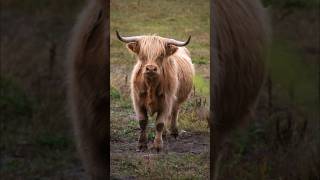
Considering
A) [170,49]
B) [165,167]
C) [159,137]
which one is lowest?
[165,167]

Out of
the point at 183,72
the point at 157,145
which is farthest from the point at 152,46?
the point at 157,145

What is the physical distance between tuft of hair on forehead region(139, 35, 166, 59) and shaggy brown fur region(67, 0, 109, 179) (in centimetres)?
16

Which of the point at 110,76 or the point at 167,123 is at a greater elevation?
the point at 110,76

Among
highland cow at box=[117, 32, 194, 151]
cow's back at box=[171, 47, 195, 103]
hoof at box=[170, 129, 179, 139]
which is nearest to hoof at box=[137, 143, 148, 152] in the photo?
highland cow at box=[117, 32, 194, 151]

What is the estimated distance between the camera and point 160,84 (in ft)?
10.9

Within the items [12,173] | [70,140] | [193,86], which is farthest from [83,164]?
[193,86]

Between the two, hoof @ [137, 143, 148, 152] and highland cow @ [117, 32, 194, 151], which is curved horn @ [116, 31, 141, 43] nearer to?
highland cow @ [117, 32, 194, 151]

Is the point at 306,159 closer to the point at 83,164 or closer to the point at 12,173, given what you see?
the point at 83,164

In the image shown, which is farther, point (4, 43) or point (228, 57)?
Answer: point (4, 43)

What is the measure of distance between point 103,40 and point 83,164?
581 millimetres

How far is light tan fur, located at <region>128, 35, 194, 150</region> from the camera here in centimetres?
327

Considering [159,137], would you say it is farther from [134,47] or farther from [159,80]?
[134,47]

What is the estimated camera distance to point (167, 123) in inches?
130

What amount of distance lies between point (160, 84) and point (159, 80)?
2 cm
